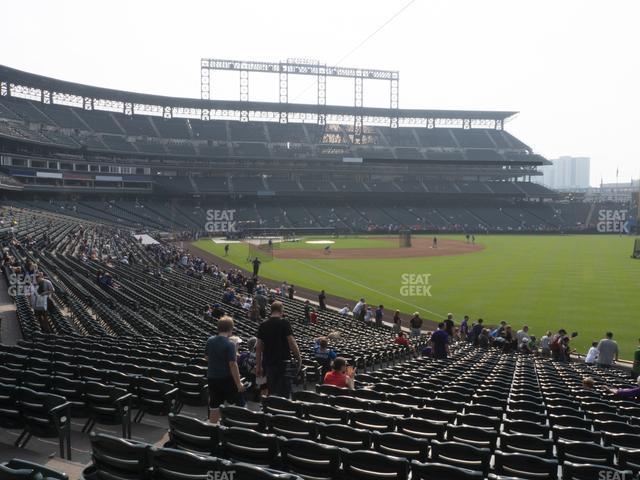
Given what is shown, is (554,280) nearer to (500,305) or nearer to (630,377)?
(500,305)

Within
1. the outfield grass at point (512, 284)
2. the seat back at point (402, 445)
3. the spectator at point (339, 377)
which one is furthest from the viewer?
the outfield grass at point (512, 284)

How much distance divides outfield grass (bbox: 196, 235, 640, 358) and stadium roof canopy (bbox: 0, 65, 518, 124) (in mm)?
39855

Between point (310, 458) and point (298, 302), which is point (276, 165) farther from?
point (310, 458)

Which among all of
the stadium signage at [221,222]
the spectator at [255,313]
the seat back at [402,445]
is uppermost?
the stadium signage at [221,222]

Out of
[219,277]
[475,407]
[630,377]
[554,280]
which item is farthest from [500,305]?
[475,407]

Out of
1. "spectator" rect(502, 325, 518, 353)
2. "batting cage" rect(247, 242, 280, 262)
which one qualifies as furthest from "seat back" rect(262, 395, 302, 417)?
"batting cage" rect(247, 242, 280, 262)

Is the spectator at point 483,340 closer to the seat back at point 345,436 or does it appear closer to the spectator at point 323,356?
the spectator at point 323,356

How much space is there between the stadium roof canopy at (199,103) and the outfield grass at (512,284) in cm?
3986

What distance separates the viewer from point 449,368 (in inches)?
520

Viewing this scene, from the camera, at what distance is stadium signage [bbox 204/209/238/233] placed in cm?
8256

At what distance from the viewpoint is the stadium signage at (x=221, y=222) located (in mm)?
82562

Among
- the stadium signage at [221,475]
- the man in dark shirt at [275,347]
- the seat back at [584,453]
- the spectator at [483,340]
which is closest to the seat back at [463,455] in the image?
the seat back at [584,453]

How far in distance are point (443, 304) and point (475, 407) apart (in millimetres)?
22731

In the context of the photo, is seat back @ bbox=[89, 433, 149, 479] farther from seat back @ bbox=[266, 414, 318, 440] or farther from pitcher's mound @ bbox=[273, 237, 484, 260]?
pitcher's mound @ bbox=[273, 237, 484, 260]
